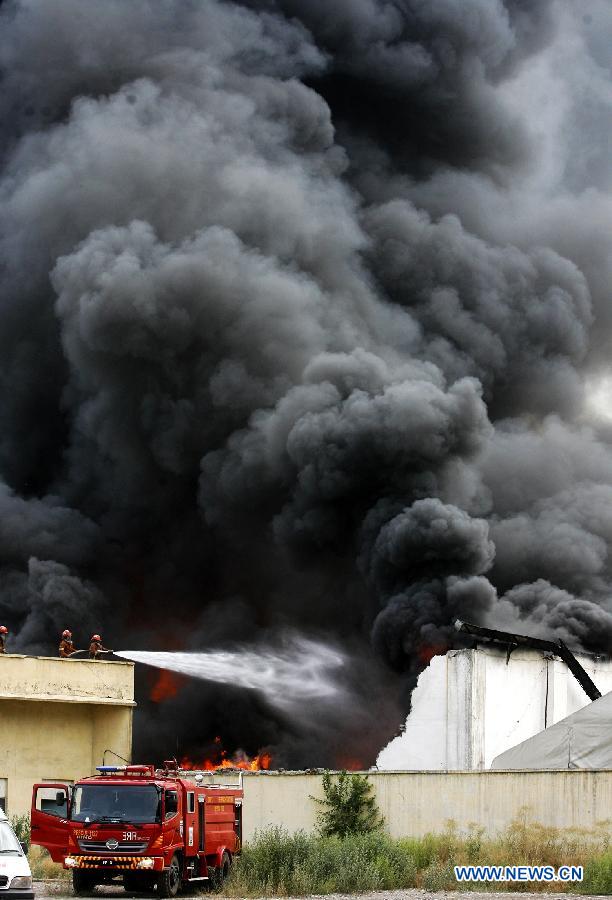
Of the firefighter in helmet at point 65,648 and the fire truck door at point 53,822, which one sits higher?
the firefighter in helmet at point 65,648

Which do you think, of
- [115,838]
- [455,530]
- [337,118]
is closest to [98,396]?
[337,118]

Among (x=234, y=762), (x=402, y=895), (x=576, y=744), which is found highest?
(x=576, y=744)

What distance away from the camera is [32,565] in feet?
157

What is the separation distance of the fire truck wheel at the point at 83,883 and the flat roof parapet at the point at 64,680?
371 inches

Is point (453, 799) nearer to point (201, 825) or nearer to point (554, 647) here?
point (201, 825)

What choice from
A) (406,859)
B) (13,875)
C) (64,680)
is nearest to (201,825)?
(406,859)

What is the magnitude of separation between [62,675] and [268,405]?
14920 millimetres

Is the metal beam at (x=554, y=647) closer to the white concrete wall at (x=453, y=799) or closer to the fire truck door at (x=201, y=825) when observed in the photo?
the white concrete wall at (x=453, y=799)

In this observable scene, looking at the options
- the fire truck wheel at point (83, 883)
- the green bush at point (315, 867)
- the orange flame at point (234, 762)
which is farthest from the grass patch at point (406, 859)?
the orange flame at point (234, 762)

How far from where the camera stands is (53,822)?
20.5m

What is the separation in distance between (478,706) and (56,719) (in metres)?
9.48

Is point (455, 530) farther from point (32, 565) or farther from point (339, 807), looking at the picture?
point (32, 565)

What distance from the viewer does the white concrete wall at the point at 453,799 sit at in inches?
906
